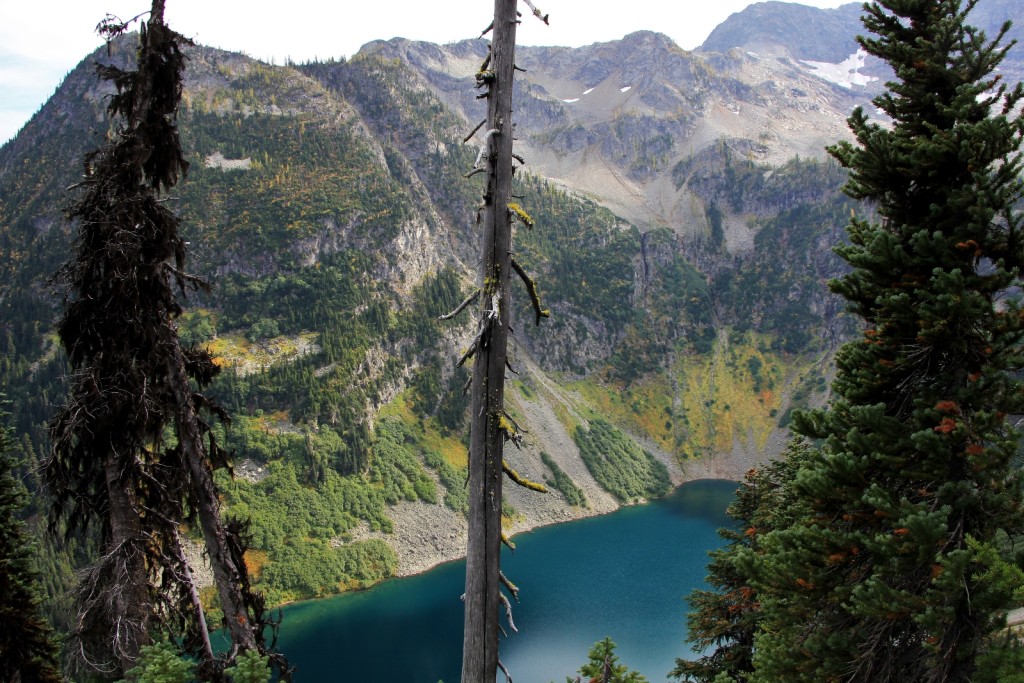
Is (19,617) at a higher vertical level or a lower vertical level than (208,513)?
lower

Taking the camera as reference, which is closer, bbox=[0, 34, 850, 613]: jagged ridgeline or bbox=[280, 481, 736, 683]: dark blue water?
bbox=[280, 481, 736, 683]: dark blue water

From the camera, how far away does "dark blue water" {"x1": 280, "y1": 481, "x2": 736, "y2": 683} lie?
57.3 meters

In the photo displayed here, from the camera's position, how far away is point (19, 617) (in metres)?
10.7

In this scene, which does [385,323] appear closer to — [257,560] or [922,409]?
[257,560]

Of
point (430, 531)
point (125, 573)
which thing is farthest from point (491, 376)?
point (430, 531)

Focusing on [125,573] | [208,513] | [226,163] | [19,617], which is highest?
[226,163]

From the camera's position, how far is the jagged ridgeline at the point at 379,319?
10244 cm

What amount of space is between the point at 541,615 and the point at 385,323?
74.4 metres

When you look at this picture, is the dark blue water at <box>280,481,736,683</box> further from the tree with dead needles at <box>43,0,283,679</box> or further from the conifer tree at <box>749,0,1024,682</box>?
the conifer tree at <box>749,0,1024,682</box>

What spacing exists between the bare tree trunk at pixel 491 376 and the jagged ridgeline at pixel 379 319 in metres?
76.9

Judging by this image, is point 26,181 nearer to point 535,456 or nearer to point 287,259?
point 287,259

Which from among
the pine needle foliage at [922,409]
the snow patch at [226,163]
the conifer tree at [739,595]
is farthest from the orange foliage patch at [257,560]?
the snow patch at [226,163]

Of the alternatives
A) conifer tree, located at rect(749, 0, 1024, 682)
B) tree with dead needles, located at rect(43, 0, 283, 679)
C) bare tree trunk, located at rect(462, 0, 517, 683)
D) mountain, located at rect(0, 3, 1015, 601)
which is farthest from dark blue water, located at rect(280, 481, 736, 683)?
bare tree trunk, located at rect(462, 0, 517, 683)

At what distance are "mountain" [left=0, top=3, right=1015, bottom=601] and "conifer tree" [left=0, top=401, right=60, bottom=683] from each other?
72.8m
